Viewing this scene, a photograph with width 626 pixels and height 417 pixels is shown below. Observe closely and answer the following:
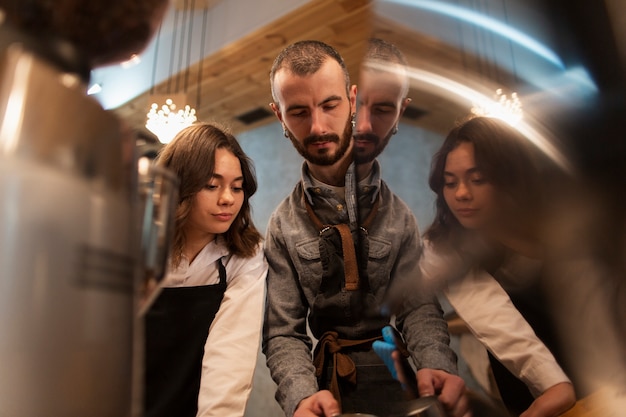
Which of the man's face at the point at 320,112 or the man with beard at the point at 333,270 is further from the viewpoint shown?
the man's face at the point at 320,112

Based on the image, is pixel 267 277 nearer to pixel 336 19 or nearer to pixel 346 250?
pixel 346 250

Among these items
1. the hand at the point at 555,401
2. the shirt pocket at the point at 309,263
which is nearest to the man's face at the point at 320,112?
the shirt pocket at the point at 309,263

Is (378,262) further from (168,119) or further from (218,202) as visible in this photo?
(168,119)

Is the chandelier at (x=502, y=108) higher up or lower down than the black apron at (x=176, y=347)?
higher up

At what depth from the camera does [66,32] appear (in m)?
0.31

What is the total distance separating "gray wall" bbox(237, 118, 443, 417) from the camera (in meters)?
0.36

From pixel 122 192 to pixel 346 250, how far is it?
25cm

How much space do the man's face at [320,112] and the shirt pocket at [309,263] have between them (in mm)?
103

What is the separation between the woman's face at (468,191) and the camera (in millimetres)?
324

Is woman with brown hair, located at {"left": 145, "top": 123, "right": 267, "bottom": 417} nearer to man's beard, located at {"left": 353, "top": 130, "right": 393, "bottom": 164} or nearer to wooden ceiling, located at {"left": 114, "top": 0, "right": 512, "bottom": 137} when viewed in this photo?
wooden ceiling, located at {"left": 114, "top": 0, "right": 512, "bottom": 137}

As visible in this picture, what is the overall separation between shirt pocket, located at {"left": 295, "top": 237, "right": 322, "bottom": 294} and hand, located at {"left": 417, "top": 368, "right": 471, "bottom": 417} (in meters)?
0.17

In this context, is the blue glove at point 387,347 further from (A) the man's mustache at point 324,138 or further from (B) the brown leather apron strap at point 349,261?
(A) the man's mustache at point 324,138

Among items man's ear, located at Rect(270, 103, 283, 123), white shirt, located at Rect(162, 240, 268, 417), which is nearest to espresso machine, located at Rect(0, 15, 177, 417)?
white shirt, located at Rect(162, 240, 268, 417)

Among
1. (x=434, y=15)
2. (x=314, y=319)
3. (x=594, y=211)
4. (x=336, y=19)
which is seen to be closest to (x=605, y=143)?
(x=594, y=211)
